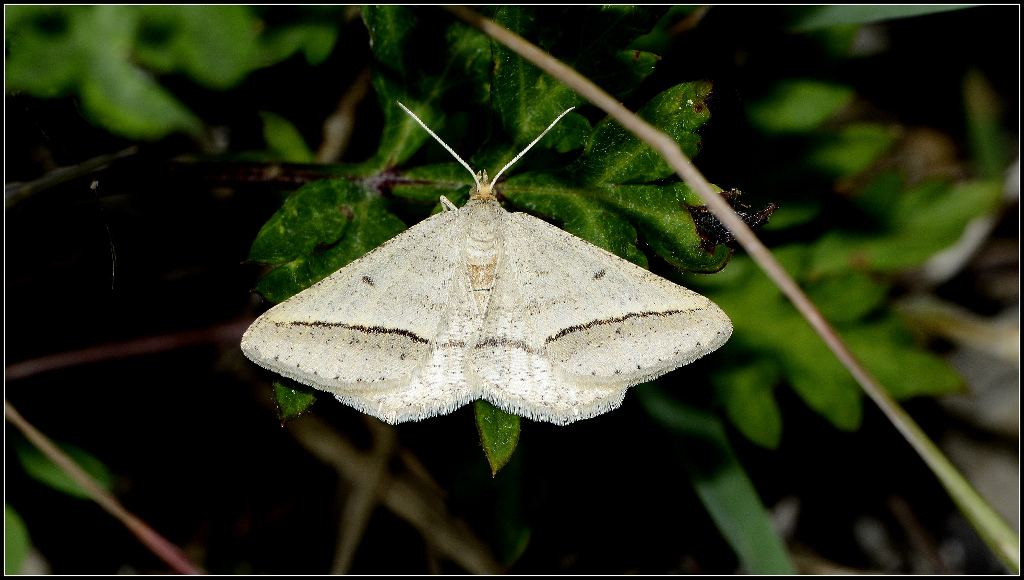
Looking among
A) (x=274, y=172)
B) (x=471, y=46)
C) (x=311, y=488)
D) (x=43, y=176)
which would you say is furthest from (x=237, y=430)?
(x=471, y=46)

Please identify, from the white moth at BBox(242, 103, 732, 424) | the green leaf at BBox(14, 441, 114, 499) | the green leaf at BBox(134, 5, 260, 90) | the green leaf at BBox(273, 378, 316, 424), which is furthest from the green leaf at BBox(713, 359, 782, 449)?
A: the green leaf at BBox(14, 441, 114, 499)

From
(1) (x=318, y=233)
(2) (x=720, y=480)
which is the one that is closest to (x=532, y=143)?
(1) (x=318, y=233)

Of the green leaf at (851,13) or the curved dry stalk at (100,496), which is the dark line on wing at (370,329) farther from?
the green leaf at (851,13)

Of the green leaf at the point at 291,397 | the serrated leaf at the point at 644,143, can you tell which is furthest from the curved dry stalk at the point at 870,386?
the green leaf at the point at 291,397

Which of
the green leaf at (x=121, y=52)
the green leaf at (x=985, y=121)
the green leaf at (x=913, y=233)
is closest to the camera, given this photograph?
the green leaf at (x=121, y=52)

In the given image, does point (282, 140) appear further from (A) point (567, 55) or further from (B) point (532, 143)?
(A) point (567, 55)
